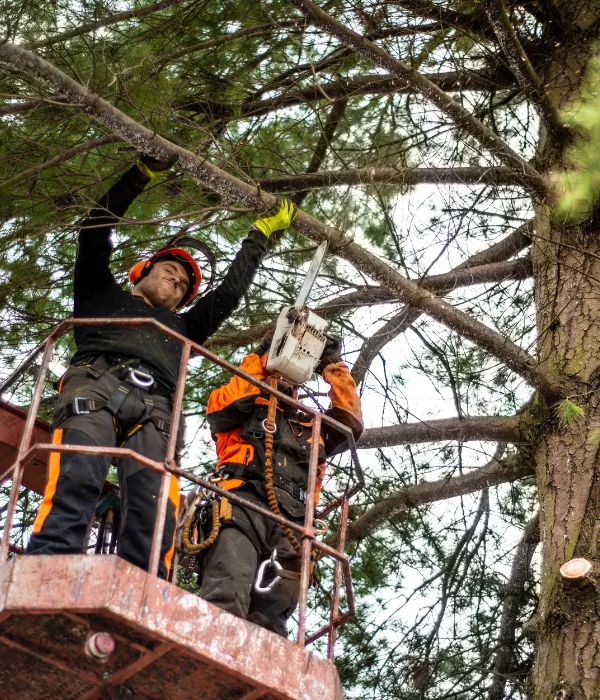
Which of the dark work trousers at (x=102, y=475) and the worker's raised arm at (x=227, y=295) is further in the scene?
the worker's raised arm at (x=227, y=295)

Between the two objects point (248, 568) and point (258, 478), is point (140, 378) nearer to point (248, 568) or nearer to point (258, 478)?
point (258, 478)

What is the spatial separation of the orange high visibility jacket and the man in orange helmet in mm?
314

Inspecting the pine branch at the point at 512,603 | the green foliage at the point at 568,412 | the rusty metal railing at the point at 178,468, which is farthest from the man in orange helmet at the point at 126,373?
the pine branch at the point at 512,603

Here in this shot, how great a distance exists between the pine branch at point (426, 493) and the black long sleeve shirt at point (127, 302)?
1.76 metres

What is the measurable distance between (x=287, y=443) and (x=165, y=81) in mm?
2080

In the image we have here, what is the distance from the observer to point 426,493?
24.0ft

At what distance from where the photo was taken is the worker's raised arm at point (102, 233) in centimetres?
597

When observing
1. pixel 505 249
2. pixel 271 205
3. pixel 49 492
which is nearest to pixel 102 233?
pixel 271 205

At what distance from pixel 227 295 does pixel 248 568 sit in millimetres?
1436

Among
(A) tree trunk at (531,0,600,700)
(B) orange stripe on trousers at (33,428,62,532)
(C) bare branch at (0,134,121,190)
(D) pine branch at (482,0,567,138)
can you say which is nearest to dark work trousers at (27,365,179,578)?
(B) orange stripe on trousers at (33,428,62,532)

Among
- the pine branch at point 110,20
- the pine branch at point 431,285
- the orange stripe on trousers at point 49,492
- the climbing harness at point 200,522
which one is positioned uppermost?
the pine branch at point 110,20

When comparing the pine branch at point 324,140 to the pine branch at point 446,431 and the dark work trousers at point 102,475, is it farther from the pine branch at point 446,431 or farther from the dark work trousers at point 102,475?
the dark work trousers at point 102,475

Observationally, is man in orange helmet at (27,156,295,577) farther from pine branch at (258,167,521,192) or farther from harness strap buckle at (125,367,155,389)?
pine branch at (258,167,521,192)

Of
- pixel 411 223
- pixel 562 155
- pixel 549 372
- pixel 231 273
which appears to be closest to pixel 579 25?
pixel 562 155
